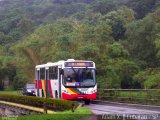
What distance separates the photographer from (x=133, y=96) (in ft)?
101

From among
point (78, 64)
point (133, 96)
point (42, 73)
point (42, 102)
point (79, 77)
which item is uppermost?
point (78, 64)

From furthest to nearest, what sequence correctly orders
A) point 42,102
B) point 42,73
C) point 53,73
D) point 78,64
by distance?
1. point 42,73
2. point 53,73
3. point 78,64
4. point 42,102

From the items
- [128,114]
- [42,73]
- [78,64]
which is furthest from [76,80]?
[128,114]

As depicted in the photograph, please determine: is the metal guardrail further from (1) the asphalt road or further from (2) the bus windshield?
(1) the asphalt road

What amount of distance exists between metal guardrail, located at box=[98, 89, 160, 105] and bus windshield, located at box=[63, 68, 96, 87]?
3.31 metres

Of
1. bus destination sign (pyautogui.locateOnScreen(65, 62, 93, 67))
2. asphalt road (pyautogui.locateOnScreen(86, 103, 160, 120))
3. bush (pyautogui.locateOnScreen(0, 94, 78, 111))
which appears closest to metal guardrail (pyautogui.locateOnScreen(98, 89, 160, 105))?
bus destination sign (pyautogui.locateOnScreen(65, 62, 93, 67))

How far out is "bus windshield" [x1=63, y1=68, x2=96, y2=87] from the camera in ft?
99.5

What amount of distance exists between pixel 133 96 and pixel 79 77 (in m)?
4.56

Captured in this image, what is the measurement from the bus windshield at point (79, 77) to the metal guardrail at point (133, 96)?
3313mm

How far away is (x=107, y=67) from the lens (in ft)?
142

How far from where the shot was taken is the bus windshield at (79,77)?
30312mm

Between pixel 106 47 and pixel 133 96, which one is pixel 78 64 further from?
pixel 106 47

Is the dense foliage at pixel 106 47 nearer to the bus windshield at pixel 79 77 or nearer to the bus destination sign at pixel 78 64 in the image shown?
the bus windshield at pixel 79 77

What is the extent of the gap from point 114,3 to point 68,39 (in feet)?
139
